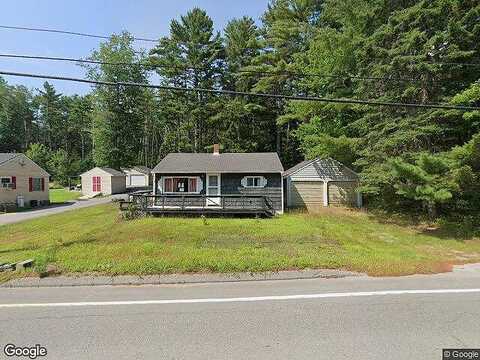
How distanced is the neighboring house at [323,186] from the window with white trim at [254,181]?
359 centimetres

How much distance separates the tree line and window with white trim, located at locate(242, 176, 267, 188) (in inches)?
198

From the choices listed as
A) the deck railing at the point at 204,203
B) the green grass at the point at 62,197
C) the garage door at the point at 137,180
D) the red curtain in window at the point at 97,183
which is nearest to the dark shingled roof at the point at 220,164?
the deck railing at the point at 204,203

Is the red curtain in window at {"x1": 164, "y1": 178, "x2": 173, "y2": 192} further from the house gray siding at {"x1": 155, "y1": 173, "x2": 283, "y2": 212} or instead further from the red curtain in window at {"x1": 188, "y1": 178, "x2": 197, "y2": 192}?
the red curtain in window at {"x1": 188, "y1": 178, "x2": 197, "y2": 192}

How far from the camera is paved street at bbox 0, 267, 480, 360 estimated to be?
14.1 feet

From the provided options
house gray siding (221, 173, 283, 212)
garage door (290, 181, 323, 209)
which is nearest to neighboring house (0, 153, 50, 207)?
house gray siding (221, 173, 283, 212)

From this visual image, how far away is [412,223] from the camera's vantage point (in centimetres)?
1769

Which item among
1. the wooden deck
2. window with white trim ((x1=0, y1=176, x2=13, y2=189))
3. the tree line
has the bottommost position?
the wooden deck

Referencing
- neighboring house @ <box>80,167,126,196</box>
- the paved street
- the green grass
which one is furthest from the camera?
neighboring house @ <box>80,167,126,196</box>

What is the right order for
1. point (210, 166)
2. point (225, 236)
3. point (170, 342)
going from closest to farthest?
point (170, 342) → point (225, 236) → point (210, 166)

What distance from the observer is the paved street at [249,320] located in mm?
4289

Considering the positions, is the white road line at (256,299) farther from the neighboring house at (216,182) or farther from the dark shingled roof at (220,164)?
the dark shingled roof at (220,164)

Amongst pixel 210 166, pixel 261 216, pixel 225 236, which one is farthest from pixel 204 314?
pixel 210 166

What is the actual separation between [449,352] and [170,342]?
359cm

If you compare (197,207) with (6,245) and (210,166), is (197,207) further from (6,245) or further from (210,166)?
(6,245)
